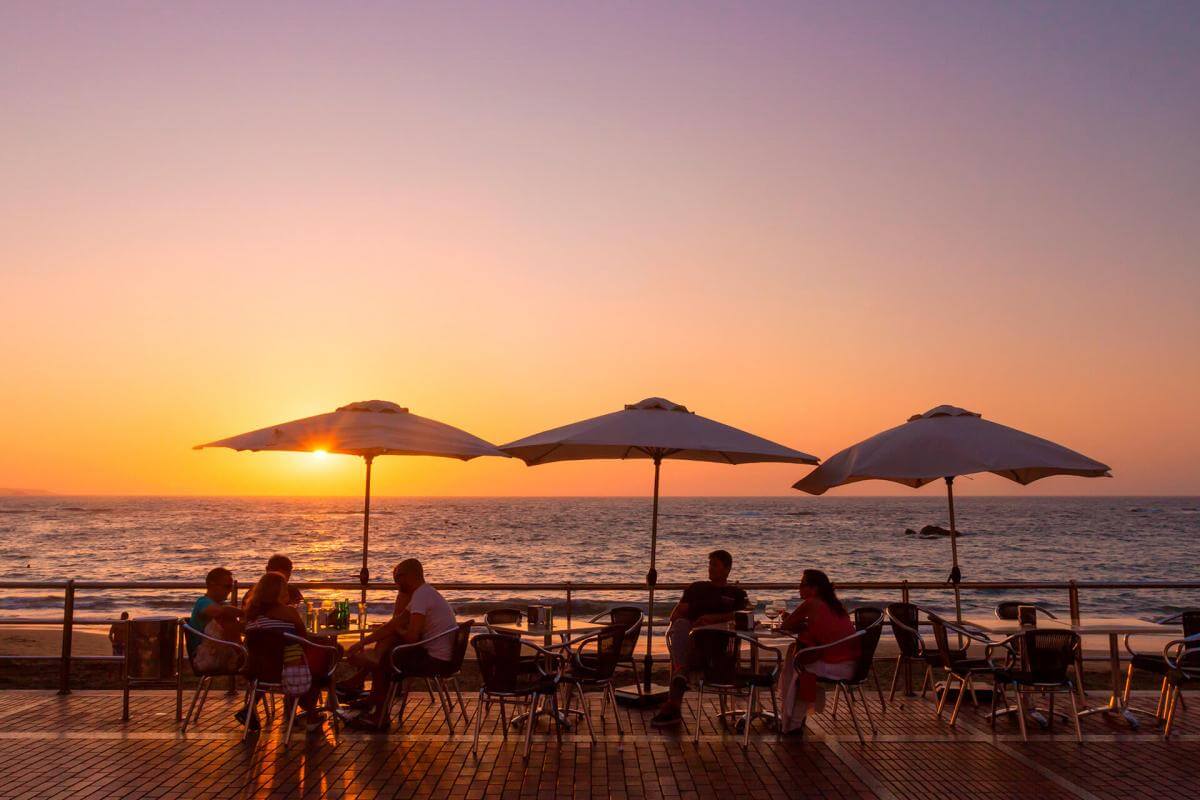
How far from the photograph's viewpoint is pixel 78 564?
47000 mm

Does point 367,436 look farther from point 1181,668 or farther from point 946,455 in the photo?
point 1181,668

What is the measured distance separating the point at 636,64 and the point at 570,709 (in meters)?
9.15

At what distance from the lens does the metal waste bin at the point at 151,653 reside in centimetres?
769

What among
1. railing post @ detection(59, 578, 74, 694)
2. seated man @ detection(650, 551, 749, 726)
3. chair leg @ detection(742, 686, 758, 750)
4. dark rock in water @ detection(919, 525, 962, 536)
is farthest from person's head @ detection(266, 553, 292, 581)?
dark rock in water @ detection(919, 525, 962, 536)

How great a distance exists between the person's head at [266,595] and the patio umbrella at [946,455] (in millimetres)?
4569

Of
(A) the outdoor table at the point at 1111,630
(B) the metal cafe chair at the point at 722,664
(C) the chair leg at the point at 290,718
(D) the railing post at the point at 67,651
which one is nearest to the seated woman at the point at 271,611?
(C) the chair leg at the point at 290,718

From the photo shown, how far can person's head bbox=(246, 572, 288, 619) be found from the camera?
6828 millimetres

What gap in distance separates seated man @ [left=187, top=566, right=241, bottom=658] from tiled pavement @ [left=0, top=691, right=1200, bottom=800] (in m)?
0.70

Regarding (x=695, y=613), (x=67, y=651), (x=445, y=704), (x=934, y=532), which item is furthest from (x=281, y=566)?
(x=934, y=532)

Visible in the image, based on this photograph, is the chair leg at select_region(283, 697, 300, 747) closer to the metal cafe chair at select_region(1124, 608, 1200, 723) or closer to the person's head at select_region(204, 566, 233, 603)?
the person's head at select_region(204, 566, 233, 603)

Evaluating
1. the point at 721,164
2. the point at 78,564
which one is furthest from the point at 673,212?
the point at 78,564

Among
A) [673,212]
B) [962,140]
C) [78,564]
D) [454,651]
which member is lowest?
[78,564]

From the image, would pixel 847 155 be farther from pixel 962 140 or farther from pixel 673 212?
pixel 673 212

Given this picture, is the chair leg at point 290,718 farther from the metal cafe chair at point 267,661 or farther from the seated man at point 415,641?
the seated man at point 415,641
